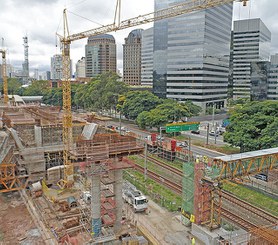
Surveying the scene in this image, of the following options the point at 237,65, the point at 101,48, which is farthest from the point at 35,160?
the point at 101,48

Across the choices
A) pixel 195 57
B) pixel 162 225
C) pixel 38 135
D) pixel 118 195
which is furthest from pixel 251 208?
pixel 195 57

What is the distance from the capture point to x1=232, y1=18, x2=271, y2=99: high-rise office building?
147 m

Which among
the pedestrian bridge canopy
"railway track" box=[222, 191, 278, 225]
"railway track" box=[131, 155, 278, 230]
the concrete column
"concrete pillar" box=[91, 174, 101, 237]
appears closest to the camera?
"concrete pillar" box=[91, 174, 101, 237]

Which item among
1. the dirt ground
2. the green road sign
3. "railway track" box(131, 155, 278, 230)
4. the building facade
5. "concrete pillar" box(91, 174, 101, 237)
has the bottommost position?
the dirt ground

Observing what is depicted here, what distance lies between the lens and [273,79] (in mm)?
93125

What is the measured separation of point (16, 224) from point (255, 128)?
29.0m

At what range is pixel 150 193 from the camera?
28.0m

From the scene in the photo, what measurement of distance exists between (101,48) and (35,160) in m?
165

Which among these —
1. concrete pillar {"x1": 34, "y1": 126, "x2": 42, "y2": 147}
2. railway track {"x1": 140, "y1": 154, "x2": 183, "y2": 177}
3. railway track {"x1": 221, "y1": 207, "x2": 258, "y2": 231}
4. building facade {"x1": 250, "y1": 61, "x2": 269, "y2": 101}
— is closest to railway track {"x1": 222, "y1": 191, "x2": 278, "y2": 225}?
railway track {"x1": 221, "y1": 207, "x2": 258, "y2": 231}

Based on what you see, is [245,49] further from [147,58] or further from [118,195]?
[118,195]

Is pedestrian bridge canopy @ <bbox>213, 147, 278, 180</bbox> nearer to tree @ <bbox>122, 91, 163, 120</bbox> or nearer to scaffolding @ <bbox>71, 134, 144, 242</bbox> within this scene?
scaffolding @ <bbox>71, 134, 144, 242</bbox>

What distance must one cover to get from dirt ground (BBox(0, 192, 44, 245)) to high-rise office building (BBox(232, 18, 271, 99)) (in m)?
135

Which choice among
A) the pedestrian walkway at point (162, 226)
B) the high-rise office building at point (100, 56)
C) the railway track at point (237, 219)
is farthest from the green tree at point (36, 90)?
the railway track at point (237, 219)

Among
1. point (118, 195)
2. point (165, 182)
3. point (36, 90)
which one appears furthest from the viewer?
point (36, 90)
